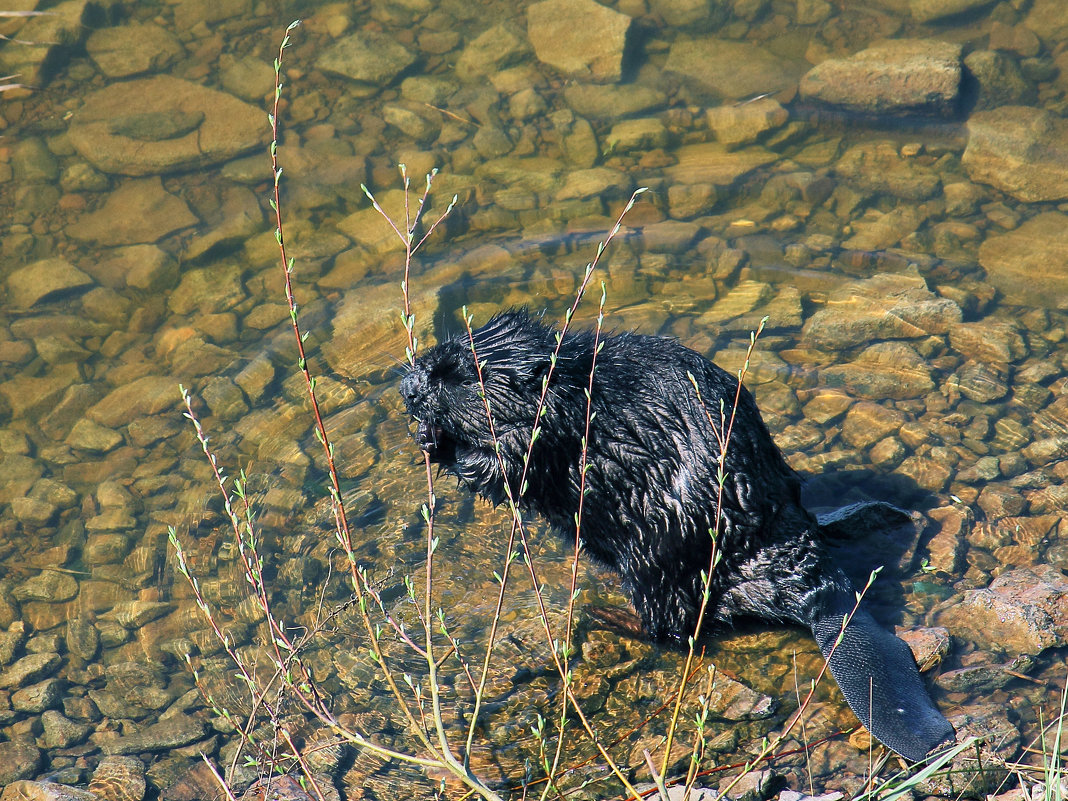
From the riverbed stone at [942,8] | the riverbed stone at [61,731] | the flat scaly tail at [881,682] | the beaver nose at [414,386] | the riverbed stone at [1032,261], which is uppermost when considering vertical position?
the riverbed stone at [942,8]

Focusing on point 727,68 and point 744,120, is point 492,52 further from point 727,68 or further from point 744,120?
point 744,120

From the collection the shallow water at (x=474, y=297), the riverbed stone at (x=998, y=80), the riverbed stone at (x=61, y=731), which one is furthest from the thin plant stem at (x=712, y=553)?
the riverbed stone at (x=998, y=80)

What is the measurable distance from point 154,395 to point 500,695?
3.45 m

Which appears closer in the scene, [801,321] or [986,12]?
[801,321]

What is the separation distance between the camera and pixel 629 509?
385 cm

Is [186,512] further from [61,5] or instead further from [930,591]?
[61,5]

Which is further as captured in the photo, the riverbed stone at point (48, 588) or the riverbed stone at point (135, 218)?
the riverbed stone at point (135, 218)

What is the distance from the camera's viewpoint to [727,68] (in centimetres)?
827

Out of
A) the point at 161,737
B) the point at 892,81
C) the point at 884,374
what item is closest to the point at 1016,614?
the point at 884,374

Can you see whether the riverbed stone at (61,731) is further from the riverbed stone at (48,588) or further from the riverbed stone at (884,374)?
the riverbed stone at (884,374)

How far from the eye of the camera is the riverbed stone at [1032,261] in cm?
606

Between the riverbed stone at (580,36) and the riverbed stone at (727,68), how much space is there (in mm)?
518

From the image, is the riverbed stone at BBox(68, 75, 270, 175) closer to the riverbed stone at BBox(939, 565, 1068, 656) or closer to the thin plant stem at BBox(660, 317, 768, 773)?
the thin plant stem at BBox(660, 317, 768, 773)

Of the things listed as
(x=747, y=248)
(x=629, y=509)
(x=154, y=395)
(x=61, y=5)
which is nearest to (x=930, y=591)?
(x=629, y=509)
